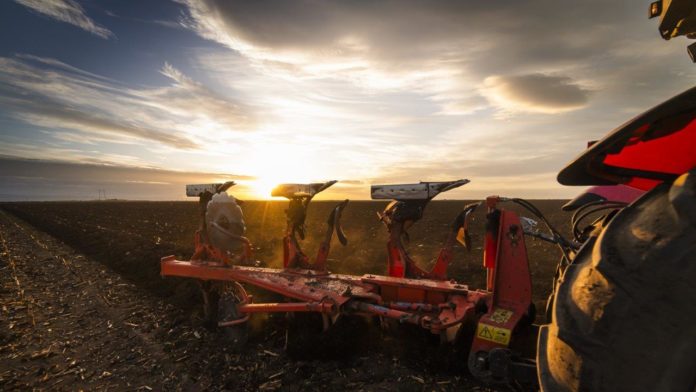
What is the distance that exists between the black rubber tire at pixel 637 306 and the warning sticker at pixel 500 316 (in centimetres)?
150

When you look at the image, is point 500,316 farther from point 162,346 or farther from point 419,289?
point 162,346

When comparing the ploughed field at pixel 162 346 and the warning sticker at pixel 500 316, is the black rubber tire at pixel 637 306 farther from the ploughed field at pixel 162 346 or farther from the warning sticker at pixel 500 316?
the ploughed field at pixel 162 346

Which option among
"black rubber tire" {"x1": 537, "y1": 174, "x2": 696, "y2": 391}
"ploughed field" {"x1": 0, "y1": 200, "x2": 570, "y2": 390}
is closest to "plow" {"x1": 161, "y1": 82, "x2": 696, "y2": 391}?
"black rubber tire" {"x1": 537, "y1": 174, "x2": 696, "y2": 391}

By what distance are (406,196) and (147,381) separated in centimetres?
353

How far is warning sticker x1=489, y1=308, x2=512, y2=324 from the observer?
3061 mm

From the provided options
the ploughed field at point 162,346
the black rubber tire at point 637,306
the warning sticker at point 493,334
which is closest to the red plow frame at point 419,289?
the warning sticker at point 493,334

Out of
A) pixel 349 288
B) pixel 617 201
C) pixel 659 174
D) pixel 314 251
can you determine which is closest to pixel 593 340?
pixel 659 174

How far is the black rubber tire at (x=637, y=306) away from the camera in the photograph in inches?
54.0

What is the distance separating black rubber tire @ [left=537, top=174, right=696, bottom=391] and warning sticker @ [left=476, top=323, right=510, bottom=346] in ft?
4.58

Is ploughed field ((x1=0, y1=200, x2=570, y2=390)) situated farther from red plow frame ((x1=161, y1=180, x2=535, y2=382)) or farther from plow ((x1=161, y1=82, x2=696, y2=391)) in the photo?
plow ((x1=161, y1=82, x2=696, y2=391))

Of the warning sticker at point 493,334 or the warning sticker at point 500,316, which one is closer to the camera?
the warning sticker at point 493,334

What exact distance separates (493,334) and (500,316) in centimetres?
21

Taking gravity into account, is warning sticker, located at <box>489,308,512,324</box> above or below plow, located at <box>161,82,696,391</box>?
below

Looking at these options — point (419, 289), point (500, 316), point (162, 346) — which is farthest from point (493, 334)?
point (162, 346)
